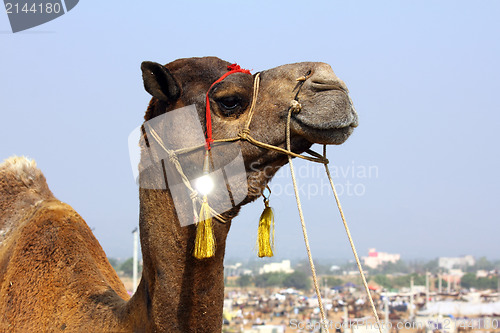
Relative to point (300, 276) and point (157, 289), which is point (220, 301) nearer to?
point (157, 289)

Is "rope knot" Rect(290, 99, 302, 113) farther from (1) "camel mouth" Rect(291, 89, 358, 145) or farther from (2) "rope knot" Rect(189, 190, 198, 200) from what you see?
(2) "rope knot" Rect(189, 190, 198, 200)

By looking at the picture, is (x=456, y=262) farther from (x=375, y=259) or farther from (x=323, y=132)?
(x=323, y=132)

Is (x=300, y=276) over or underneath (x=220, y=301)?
underneath

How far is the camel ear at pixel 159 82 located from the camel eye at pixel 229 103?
31 cm

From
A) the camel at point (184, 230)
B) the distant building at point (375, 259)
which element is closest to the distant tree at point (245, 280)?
the distant building at point (375, 259)

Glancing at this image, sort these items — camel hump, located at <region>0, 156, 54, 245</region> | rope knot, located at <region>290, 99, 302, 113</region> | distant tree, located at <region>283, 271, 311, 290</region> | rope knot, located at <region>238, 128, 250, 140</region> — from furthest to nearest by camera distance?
distant tree, located at <region>283, 271, 311, 290</region>
camel hump, located at <region>0, 156, 54, 245</region>
rope knot, located at <region>238, 128, 250, 140</region>
rope knot, located at <region>290, 99, 302, 113</region>

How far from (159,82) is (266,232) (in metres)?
1.23

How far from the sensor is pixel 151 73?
362 centimetres

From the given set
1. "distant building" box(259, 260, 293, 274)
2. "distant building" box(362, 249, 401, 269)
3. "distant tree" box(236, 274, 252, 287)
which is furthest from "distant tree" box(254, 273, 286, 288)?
"distant building" box(362, 249, 401, 269)

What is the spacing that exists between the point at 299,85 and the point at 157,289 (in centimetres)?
155

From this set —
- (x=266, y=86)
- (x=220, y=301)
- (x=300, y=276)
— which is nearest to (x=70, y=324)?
Result: (x=220, y=301)

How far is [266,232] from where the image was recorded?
12.2ft

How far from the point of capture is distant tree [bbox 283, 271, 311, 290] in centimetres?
6806

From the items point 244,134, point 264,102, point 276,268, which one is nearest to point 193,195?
point 244,134
